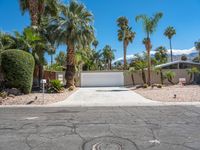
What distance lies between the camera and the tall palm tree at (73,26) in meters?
22.1

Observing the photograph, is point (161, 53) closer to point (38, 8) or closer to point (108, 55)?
point (108, 55)

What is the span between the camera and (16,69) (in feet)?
56.6

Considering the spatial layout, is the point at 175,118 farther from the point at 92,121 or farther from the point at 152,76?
the point at 152,76

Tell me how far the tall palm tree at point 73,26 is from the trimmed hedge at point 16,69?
17.4 ft

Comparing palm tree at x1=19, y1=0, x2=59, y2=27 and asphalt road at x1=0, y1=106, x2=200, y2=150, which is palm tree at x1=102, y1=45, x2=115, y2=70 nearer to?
palm tree at x1=19, y1=0, x2=59, y2=27

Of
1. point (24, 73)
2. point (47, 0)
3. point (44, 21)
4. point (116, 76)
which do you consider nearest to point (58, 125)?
point (24, 73)

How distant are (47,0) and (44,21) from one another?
2811mm

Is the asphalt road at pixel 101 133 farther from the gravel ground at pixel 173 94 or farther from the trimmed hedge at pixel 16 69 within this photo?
the trimmed hedge at pixel 16 69

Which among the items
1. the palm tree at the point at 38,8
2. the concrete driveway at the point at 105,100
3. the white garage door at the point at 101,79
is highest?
the palm tree at the point at 38,8

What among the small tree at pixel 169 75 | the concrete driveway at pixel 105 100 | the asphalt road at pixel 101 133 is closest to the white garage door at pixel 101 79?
the small tree at pixel 169 75

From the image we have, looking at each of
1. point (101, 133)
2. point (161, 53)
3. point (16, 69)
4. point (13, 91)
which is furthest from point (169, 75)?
point (161, 53)

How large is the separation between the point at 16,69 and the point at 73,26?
7058mm

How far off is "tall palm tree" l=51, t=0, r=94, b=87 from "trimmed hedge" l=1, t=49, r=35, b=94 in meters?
5.30

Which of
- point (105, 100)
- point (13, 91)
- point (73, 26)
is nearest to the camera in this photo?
point (105, 100)
